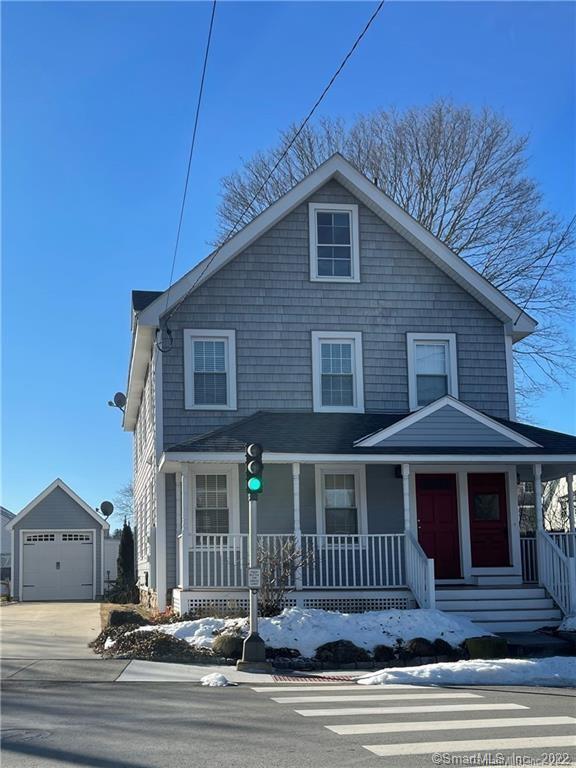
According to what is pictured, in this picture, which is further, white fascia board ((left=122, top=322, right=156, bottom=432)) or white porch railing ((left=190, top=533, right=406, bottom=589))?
white fascia board ((left=122, top=322, right=156, bottom=432))

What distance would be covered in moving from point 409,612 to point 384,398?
545 centimetres

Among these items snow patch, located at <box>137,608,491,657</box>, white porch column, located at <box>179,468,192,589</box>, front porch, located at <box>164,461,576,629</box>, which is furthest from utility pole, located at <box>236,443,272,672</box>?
white porch column, located at <box>179,468,192,589</box>

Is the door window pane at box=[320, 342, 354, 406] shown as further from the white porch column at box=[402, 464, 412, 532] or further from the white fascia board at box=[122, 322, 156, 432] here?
the white fascia board at box=[122, 322, 156, 432]

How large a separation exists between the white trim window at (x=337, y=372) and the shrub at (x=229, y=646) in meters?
6.48

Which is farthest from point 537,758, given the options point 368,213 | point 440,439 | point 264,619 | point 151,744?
point 368,213

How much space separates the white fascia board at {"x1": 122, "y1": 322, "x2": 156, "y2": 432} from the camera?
19.1 metres

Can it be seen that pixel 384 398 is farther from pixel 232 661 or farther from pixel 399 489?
pixel 232 661

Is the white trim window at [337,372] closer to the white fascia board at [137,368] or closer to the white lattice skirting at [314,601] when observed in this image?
the white fascia board at [137,368]

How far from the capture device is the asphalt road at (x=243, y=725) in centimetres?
716

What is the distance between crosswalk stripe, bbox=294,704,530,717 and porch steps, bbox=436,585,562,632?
646 centimetres

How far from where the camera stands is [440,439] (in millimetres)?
17203

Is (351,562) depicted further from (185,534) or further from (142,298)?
(142,298)

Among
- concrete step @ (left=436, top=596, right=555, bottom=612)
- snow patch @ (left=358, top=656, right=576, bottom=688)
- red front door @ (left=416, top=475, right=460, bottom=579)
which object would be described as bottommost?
snow patch @ (left=358, top=656, right=576, bottom=688)

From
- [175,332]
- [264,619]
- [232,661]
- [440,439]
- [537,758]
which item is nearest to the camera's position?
[537,758]
